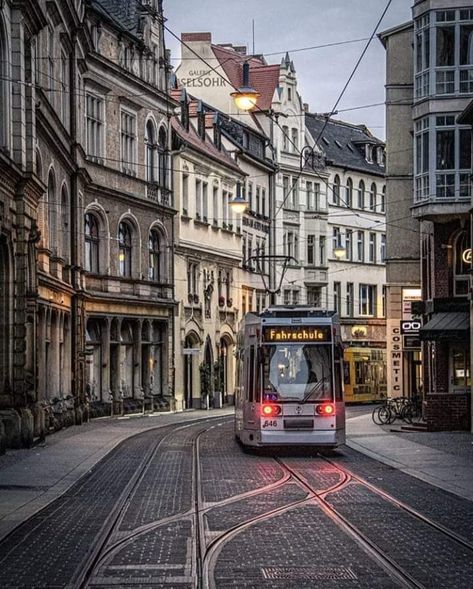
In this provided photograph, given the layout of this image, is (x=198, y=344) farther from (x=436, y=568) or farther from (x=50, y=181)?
(x=436, y=568)

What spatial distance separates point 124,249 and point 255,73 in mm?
34120

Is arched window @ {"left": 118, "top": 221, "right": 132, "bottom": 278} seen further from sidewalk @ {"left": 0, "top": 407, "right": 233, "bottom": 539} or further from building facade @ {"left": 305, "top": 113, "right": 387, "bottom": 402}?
building facade @ {"left": 305, "top": 113, "right": 387, "bottom": 402}

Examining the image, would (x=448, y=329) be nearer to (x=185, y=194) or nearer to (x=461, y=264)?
(x=461, y=264)

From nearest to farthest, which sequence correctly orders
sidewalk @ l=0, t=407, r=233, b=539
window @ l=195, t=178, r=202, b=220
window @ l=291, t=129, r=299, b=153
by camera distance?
1. sidewalk @ l=0, t=407, r=233, b=539
2. window @ l=195, t=178, r=202, b=220
3. window @ l=291, t=129, r=299, b=153

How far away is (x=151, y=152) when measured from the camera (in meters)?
58.4

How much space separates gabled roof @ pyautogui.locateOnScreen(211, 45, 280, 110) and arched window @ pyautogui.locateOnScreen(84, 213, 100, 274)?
30933 millimetres

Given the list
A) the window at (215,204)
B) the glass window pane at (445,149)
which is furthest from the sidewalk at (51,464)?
the window at (215,204)

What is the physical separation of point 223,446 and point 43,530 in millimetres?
17600

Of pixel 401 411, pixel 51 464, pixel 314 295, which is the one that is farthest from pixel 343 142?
pixel 51 464

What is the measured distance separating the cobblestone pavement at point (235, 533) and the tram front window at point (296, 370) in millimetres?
3173

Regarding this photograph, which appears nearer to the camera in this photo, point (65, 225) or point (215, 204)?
point (65, 225)

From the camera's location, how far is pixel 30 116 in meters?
32.3

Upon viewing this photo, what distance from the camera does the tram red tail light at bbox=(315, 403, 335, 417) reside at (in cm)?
2948

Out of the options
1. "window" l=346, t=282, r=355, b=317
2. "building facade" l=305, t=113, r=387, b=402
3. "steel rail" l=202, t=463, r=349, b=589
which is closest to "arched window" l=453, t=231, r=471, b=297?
"steel rail" l=202, t=463, r=349, b=589
